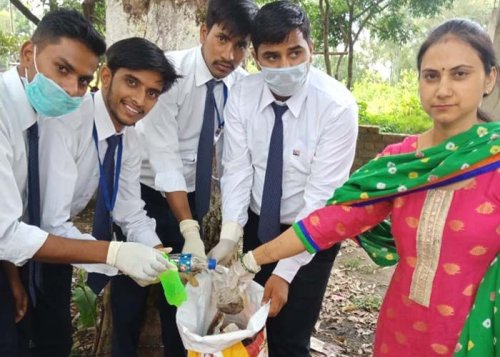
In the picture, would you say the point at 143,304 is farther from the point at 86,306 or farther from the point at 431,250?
the point at 431,250

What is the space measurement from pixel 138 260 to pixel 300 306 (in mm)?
851

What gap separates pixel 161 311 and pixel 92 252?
2.42 feet

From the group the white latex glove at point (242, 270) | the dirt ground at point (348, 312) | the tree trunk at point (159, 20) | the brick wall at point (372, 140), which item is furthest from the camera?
the brick wall at point (372, 140)

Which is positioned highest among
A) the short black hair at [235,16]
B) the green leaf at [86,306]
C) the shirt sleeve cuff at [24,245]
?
the short black hair at [235,16]

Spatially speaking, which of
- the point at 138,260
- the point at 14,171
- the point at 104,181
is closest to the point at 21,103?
the point at 14,171

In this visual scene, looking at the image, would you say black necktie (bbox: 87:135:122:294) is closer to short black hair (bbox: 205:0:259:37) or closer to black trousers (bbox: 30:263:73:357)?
black trousers (bbox: 30:263:73:357)

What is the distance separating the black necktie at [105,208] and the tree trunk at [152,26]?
0.39m

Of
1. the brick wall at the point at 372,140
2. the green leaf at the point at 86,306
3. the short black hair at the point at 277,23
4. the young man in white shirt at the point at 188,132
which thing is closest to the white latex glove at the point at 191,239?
the young man in white shirt at the point at 188,132

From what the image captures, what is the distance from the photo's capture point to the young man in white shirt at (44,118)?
5.87ft

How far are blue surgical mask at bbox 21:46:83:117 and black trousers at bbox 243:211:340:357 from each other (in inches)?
→ 40.8

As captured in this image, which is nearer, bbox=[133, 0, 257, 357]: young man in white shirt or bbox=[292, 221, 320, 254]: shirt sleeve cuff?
bbox=[292, 221, 320, 254]: shirt sleeve cuff

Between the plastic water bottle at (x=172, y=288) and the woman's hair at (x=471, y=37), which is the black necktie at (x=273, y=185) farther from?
the woman's hair at (x=471, y=37)

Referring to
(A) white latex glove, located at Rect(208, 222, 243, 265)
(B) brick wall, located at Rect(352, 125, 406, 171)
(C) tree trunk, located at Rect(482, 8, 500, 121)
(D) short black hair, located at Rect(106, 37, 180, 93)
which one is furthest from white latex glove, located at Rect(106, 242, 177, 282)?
(B) brick wall, located at Rect(352, 125, 406, 171)

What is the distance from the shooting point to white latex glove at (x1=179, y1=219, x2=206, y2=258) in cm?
222
